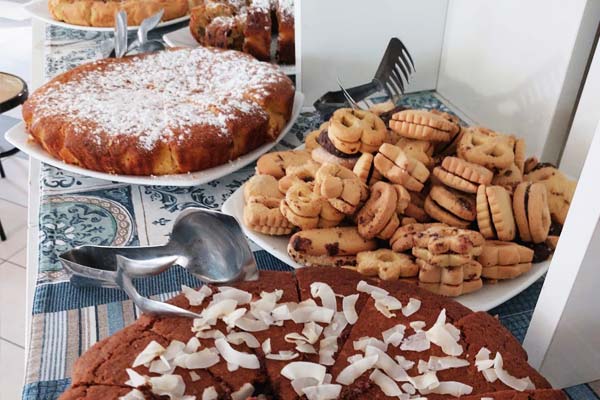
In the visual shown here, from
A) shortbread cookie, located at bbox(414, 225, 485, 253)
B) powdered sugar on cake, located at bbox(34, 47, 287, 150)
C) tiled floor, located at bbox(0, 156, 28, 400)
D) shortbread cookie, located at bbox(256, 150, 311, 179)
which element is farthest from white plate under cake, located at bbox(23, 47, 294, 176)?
tiled floor, located at bbox(0, 156, 28, 400)

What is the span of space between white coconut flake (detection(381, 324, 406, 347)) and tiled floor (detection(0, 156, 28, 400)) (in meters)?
1.24

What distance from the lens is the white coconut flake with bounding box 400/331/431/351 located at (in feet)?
1.98

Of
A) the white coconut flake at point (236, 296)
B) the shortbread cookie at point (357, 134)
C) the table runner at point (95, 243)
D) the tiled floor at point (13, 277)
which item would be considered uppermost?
the shortbread cookie at point (357, 134)

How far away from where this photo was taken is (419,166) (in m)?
0.78

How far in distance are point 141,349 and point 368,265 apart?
283 mm

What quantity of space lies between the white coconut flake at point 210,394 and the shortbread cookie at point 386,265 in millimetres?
242

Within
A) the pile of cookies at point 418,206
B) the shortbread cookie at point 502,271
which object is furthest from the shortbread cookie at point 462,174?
the shortbread cookie at point 502,271

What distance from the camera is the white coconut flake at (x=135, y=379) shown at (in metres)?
0.55

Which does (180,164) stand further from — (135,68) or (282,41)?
(282,41)

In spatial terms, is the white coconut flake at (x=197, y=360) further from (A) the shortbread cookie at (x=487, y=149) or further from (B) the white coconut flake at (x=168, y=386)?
(A) the shortbread cookie at (x=487, y=149)

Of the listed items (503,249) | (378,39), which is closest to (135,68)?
(378,39)

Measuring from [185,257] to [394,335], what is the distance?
0.99 feet

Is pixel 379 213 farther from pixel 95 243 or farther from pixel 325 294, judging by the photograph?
pixel 95 243

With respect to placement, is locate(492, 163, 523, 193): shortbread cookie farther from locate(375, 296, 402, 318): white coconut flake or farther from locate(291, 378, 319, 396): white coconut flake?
locate(291, 378, 319, 396): white coconut flake
